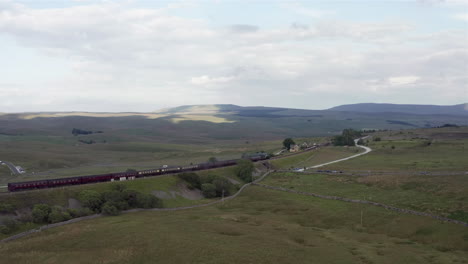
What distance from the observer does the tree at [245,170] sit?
12356cm

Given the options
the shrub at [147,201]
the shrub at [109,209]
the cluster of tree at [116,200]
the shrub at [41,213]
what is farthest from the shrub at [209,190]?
the shrub at [41,213]

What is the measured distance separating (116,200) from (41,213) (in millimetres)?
15283

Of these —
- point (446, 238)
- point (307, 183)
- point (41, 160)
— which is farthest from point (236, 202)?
point (41, 160)

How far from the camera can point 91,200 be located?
263ft

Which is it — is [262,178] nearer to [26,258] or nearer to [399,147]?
[26,258]

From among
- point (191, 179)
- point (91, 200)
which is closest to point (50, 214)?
point (91, 200)

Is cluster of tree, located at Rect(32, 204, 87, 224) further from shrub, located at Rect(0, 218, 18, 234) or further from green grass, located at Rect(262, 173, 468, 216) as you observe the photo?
green grass, located at Rect(262, 173, 468, 216)

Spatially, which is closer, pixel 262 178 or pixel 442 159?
pixel 262 178

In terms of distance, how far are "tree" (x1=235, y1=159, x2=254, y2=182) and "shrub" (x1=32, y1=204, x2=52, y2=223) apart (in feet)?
205

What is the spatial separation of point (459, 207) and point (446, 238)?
15399 mm

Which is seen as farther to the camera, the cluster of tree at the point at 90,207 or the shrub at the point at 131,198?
the shrub at the point at 131,198

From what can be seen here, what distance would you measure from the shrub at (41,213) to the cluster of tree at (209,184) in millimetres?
40174

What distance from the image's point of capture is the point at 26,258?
54875 mm

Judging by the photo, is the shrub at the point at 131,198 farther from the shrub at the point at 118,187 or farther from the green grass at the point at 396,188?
the green grass at the point at 396,188
